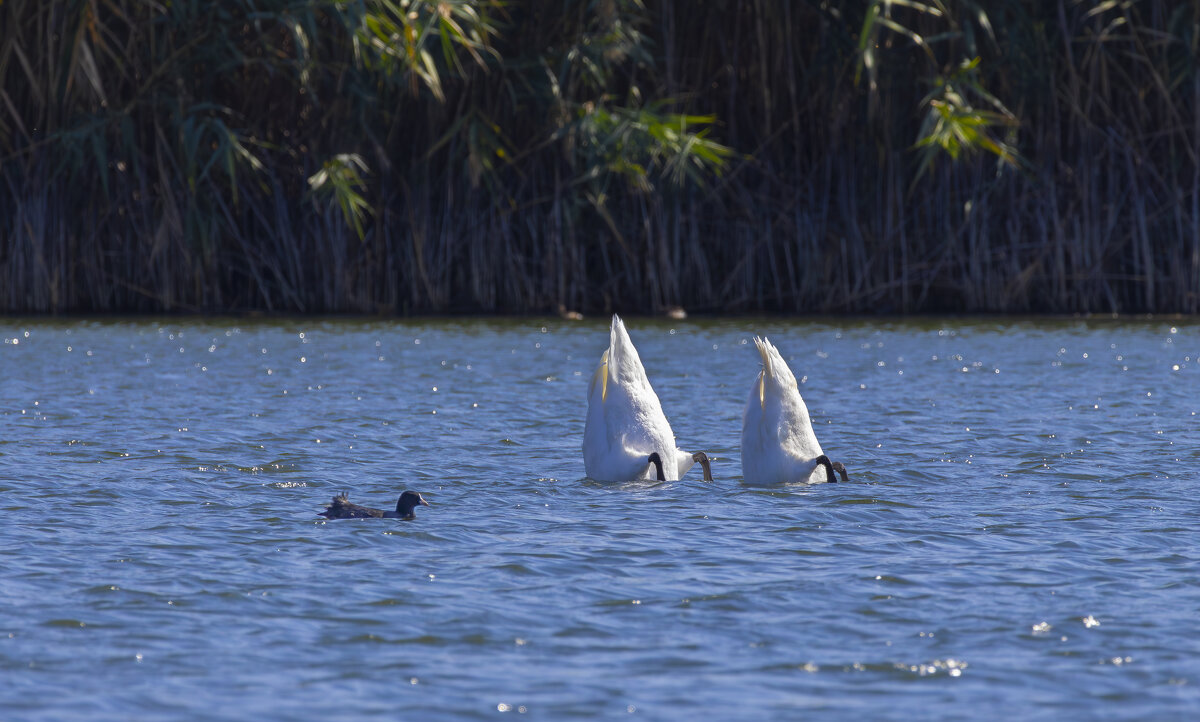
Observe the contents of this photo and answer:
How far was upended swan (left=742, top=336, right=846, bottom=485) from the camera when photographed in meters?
9.11

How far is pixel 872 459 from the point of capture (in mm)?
10289

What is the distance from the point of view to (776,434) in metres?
9.12

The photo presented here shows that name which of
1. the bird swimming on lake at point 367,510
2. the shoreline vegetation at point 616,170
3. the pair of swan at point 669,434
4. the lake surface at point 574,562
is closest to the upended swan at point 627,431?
the pair of swan at point 669,434

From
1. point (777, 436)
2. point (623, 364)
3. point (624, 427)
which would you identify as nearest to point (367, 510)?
point (624, 427)

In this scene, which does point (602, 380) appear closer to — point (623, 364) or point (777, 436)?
point (623, 364)

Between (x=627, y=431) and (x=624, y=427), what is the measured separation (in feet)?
0.09

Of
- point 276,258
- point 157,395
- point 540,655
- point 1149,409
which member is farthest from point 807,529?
point 276,258

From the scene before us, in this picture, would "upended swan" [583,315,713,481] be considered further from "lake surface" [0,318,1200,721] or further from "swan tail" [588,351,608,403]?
"lake surface" [0,318,1200,721]

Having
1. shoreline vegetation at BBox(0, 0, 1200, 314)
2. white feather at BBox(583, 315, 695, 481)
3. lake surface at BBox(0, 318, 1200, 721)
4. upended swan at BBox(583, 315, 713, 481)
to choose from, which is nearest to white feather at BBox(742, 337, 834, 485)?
lake surface at BBox(0, 318, 1200, 721)

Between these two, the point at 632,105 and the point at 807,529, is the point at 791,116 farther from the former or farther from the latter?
the point at 807,529

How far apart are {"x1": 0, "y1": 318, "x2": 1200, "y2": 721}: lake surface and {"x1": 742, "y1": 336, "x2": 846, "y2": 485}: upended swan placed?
14 cm

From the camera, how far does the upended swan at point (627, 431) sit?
920 cm

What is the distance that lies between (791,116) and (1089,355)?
7085mm

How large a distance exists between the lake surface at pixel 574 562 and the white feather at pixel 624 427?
0.72ft
